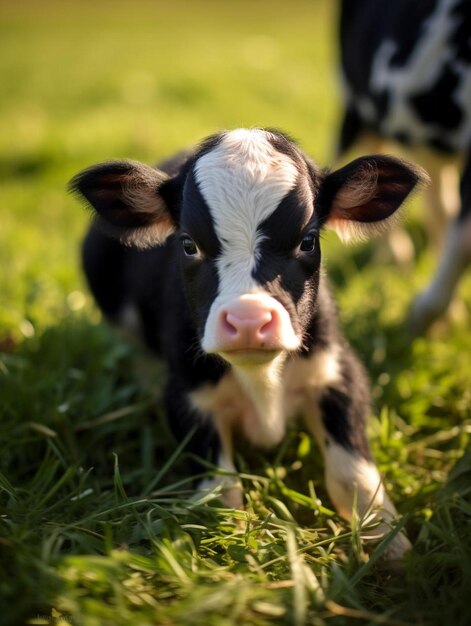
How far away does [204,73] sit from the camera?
36.0 ft

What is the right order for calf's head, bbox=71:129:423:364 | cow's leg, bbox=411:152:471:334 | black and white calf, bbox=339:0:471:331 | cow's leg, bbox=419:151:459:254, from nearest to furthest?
calf's head, bbox=71:129:423:364
cow's leg, bbox=411:152:471:334
black and white calf, bbox=339:0:471:331
cow's leg, bbox=419:151:459:254

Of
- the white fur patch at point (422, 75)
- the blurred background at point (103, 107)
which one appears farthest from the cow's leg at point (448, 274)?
the blurred background at point (103, 107)

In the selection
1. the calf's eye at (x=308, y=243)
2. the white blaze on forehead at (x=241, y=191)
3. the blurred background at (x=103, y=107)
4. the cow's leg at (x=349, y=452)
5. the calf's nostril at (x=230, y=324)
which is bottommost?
the blurred background at (x=103, y=107)

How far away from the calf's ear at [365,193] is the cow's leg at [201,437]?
96 cm

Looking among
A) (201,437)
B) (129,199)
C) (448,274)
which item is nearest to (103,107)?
(448,274)

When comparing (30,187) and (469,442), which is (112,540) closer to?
(469,442)

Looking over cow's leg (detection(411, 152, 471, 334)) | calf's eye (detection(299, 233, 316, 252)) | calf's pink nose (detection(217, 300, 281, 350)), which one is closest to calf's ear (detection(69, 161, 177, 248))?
calf's eye (detection(299, 233, 316, 252))

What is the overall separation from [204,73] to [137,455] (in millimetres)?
8439

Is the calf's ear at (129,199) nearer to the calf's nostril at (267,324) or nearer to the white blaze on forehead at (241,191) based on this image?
the white blaze on forehead at (241,191)

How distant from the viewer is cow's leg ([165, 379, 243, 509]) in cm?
313

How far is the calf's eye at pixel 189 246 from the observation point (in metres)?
2.92

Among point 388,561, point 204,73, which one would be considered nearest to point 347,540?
point 388,561

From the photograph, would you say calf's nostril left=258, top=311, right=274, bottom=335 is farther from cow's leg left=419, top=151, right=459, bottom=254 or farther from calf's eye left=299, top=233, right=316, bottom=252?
cow's leg left=419, top=151, right=459, bottom=254

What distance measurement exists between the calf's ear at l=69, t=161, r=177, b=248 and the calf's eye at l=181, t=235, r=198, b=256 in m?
0.29
